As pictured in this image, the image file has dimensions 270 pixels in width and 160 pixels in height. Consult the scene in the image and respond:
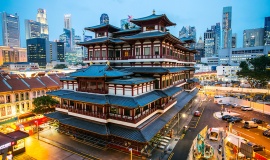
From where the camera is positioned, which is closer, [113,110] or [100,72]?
[113,110]

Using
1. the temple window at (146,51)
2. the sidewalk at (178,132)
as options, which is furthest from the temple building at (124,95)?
the sidewalk at (178,132)

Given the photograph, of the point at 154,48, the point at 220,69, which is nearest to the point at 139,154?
the point at 154,48

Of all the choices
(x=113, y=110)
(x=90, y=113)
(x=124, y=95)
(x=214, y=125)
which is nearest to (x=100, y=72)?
(x=124, y=95)

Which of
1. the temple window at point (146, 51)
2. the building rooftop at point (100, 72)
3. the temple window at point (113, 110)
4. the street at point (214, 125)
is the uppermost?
the temple window at point (146, 51)

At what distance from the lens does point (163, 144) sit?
27.8 m

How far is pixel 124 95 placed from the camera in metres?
25.7

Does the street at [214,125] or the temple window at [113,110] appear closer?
the temple window at [113,110]

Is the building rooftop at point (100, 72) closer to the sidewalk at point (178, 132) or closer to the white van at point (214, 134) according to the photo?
the sidewalk at point (178, 132)

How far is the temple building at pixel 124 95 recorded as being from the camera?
24.3m

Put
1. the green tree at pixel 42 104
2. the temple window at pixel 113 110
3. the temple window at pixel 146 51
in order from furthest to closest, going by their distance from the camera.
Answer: the green tree at pixel 42 104
the temple window at pixel 146 51
the temple window at pixel 113 110

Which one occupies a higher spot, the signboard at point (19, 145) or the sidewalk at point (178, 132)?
the signboard at point (19, 145)

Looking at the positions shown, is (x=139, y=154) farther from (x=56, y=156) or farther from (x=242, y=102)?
(x=242, y=102)

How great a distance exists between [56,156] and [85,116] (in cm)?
702

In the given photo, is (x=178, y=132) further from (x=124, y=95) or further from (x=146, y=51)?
(x=146, y=51)
